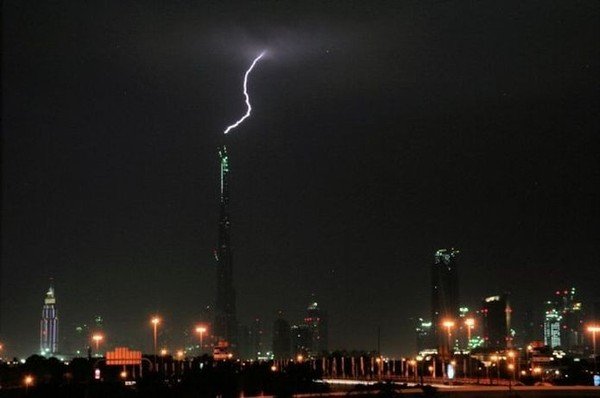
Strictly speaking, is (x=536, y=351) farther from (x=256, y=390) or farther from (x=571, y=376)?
(x=256, y=390)

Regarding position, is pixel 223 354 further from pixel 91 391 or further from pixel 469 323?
pixel 469 323

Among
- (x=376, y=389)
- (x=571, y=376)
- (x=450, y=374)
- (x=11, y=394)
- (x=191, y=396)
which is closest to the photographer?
(x=376, y=389)

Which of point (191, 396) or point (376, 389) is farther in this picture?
point (191, 396)

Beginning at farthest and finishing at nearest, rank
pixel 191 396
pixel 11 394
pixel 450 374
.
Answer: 1. pixel 450 374
2. pixel 11 394
3. pixel 191 396

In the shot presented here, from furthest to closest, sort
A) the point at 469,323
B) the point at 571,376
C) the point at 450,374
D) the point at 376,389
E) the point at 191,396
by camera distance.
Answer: the point at 469,323 → the point at 450,374 → the point at 571,376 → the point at 191,396 → the point at 376,389

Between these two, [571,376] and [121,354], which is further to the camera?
[571,376]

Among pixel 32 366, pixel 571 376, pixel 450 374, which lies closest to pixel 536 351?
pixel 571 376

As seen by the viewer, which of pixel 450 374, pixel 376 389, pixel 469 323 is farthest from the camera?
pixel 469 323

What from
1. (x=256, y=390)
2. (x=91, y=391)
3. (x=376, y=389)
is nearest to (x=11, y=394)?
(x=91, y=391)
